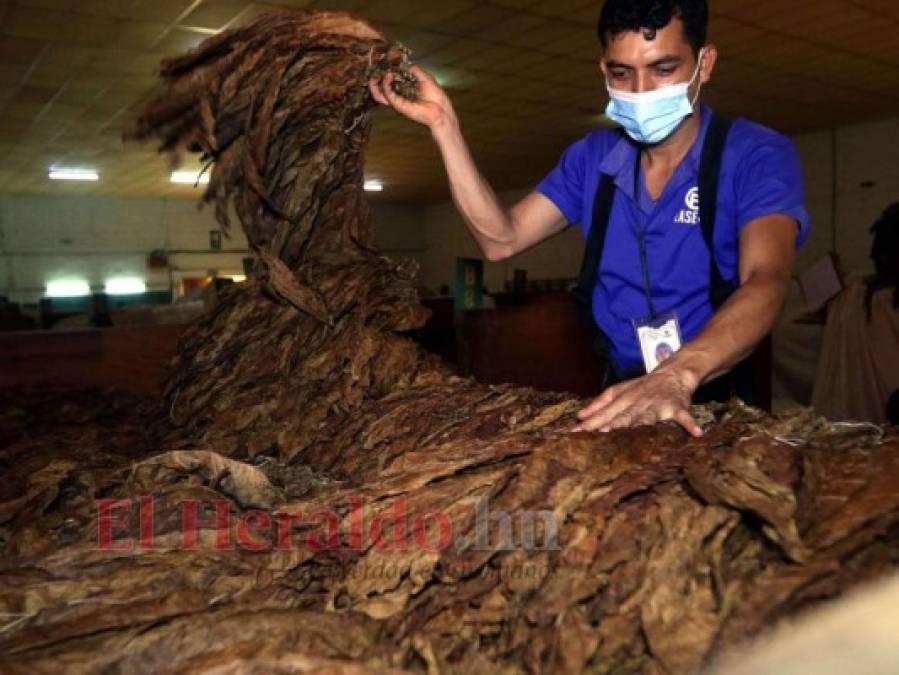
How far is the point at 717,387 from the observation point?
2.23 metres

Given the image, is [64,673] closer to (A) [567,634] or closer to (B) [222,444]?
(A) [567,634]

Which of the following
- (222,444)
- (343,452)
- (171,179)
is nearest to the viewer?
(343,452)

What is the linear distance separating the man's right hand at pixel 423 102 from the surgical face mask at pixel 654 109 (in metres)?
0.58

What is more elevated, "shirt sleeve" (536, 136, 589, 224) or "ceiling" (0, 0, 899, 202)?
"ceiling" (0, 0, 899, 202)

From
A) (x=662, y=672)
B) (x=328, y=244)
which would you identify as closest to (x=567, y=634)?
(x=662, y=672)

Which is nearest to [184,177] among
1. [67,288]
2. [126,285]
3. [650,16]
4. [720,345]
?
[126,285]

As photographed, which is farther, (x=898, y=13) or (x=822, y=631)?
(x=898, y=13)

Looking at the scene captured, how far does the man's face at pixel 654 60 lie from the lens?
2029mm

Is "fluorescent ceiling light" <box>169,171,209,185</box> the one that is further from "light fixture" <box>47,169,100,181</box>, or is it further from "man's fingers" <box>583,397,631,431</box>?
"man's fingers" <box>583,397,631,431</box>

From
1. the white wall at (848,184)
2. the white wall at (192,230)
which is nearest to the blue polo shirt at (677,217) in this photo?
the white wall at (848,184)

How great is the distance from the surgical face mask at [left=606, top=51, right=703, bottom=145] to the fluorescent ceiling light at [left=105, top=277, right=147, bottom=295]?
20846 millimetres

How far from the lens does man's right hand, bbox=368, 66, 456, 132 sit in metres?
2.40

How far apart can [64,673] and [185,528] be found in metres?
0.38

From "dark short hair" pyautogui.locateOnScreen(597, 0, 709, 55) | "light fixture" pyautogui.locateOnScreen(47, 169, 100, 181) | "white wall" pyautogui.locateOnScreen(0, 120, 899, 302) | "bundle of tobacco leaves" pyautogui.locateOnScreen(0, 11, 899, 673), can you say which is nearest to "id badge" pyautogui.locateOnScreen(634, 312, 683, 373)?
"bundle of tobacco leaves" pyautogui.locateOnScreen(0, 11, 899, 673)
